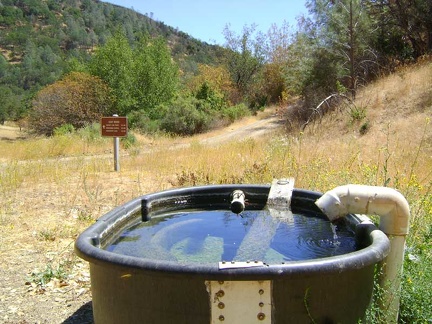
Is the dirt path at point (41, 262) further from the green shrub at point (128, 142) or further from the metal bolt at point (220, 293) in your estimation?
the green shrub at point (128, 142)

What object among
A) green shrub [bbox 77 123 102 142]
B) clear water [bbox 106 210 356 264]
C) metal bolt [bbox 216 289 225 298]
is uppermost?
metal bolt [bbox 216 289 225 298]

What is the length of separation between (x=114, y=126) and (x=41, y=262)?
5.29 meters

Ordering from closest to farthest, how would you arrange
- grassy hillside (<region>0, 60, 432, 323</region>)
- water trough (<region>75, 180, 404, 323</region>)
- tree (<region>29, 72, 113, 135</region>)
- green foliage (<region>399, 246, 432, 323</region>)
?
water trough (<region>75, 180, 404, 323</region>) < green foliage (<region>399, 246, 432, 323</region>) < grassy hillside (<region>0, 60, 432, 323</region>) < tree (<region>29, 72, 113, 135</region>)

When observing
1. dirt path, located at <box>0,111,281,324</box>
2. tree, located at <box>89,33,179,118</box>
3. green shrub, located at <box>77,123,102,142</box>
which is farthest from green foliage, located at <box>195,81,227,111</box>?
dirt path, located at <box>0,111,281,324</box>

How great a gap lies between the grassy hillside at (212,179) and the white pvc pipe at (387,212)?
15 centimetres

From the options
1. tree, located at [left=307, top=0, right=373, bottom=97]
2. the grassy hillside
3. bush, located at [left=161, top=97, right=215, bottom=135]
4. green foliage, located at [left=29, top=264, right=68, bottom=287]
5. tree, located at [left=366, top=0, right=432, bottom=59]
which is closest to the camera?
the grassy hillside

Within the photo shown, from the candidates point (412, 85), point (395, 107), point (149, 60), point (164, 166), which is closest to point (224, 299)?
point (164, 166)

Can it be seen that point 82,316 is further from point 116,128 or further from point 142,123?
point 142,123

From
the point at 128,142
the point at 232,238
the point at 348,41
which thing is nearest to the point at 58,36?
the point at 128,142

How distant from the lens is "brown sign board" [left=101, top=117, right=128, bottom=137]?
29.5ft

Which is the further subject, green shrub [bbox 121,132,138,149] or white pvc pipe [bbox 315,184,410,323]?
green shrub [bbox 121,132,138,149]

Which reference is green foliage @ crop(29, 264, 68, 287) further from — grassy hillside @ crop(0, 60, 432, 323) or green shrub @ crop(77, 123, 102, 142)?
green shrub @ crop(77, 123, 102, 142)

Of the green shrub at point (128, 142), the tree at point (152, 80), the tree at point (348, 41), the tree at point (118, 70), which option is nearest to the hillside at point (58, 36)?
the tree at point (118, 70)

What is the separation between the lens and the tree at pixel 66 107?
26.4 metres
